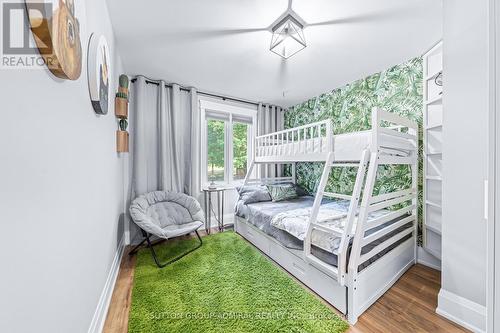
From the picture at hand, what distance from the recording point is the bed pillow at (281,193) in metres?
3.25

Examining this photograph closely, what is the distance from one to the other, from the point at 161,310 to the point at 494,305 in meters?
1.88

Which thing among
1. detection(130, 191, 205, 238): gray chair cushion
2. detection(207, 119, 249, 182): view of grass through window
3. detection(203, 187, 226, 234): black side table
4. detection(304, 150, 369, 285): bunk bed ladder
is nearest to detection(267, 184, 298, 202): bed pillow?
detection(203, 187, 226, 234): black side table

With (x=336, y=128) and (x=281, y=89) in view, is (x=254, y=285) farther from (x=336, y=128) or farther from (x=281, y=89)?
(x=281, y=89)

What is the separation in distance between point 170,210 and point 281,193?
5.76 feet

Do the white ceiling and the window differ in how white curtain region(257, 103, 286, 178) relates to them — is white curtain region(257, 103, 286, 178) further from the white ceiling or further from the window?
the white ceiling

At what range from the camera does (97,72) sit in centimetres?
128

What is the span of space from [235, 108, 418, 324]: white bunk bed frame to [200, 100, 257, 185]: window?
1698mm

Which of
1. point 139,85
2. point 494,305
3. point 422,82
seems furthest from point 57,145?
point 422,82

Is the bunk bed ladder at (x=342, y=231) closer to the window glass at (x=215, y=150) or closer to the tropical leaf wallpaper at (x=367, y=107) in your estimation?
the tropical leaf wallpaper at (x=367, y=107)

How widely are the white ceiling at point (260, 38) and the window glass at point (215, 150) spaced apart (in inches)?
33.3

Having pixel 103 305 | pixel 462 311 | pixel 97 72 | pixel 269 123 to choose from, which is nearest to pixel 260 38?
pixel 97 72

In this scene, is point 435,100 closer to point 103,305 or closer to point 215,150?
point 215,150

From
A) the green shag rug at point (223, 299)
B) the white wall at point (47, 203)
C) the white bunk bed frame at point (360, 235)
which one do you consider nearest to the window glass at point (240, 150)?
the white bunk bed frame at point (360, 235)

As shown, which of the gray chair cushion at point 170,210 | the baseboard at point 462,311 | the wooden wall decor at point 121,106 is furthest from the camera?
the gray chair cushion at point 170,210
